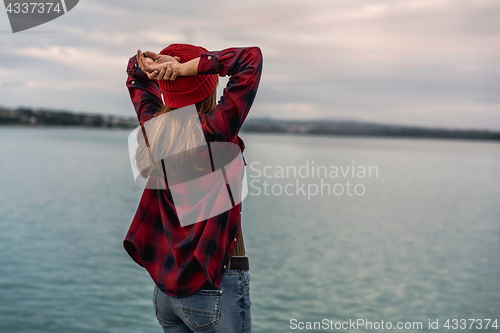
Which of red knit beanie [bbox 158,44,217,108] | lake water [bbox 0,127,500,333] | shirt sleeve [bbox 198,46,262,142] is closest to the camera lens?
shirt sleeve [bbox 198,46,262,142]

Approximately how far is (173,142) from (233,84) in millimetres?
321

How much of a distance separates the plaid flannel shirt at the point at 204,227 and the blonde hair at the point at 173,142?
62mm

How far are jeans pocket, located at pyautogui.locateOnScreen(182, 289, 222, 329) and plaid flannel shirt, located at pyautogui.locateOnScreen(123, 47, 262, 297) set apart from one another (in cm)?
3

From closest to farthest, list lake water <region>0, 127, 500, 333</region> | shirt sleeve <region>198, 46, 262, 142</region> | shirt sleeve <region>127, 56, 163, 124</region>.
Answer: shirt sleeve <region>198, 46, 262, 142</region> < shirt sleeve <region>127, 56, 163, 124</region> < lake water <region>0, 127, 500, 333</region>

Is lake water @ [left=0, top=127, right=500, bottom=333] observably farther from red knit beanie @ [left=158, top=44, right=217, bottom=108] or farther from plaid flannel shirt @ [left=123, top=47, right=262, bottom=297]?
red knit beanie @ [left=158, top=44, right=217, bottom=108]

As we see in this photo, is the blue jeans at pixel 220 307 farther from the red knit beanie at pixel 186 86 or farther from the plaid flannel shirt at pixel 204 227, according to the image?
the red knit beanie at pixel 186 86

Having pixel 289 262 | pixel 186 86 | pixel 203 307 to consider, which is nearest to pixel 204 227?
pixel 203 307

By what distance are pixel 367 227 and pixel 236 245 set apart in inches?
557

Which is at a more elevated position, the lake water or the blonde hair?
the blonde hair

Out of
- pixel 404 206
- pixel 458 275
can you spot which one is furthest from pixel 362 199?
pixel 458 275

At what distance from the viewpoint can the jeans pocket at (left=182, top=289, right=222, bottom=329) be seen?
1598 millimetres

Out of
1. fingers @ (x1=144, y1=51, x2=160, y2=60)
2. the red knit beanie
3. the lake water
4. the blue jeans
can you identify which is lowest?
the lake water

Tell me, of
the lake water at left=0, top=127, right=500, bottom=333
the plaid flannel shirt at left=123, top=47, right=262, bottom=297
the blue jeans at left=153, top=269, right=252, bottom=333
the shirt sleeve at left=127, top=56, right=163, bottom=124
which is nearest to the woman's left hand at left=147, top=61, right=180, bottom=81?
the plaid flannel shirt at left=123, top=47, right=262, bottom=297

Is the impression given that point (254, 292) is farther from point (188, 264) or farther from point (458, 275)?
point (188, 264)
